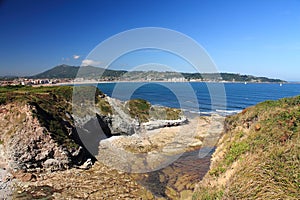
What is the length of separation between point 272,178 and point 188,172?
13.5 m

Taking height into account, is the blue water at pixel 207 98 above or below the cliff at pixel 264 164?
below

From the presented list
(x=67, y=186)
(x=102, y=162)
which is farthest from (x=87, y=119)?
(x=67, y=186)

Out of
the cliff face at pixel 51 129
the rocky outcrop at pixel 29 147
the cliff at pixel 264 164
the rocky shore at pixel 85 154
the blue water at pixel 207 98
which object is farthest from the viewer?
the blue water at pixel 207 98

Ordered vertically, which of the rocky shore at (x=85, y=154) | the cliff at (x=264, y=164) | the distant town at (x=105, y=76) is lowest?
the rocky shore at (x=85, y=154)

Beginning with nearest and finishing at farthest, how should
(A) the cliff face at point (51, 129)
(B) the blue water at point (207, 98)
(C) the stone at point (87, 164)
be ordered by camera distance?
(A) the cliff face at point (51, 129) < (C) the stone at point (87, 164) < (B) the blue water at point (207, 98)

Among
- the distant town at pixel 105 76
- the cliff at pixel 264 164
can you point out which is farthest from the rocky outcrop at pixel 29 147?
the distant town at pixel 105 76

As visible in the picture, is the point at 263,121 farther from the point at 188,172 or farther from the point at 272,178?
the point at 188,172

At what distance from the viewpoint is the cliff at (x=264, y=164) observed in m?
7.72

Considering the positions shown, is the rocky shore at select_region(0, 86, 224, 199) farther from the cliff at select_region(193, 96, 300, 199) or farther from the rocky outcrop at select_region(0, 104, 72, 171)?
the cliff at select_region(193, 96, 300, 199)

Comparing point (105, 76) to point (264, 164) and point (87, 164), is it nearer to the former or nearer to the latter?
point (87, 164)

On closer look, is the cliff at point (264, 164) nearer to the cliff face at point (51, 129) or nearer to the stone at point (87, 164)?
the stone at point (87, 164)

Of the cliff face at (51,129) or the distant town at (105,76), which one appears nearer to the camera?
the cliff face at (51,129)

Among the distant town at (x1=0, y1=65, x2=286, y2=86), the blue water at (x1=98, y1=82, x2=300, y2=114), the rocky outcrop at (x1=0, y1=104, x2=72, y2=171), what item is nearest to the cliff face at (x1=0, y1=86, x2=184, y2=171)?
the rocky outcrop at (x1=0, y1=104, x2=72, y2=171)

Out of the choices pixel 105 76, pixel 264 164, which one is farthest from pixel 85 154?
pixel 105 76
